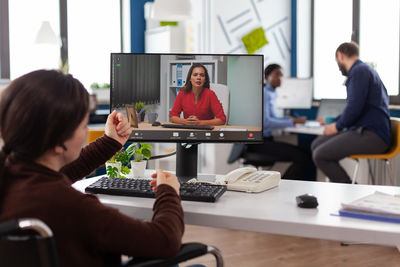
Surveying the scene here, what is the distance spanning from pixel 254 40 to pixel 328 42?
0.96m

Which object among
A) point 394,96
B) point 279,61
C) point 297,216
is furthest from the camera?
point 279,61

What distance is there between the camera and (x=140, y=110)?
6.30 feet

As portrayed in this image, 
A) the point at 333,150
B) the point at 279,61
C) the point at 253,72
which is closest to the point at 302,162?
the point at 333,150

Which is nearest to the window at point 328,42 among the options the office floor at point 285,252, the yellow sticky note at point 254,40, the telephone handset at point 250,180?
the yellow sticky note at point 254,40

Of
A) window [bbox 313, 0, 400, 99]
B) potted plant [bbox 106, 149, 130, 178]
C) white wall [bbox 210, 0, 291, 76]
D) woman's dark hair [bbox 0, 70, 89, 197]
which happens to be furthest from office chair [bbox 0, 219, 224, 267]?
white wall [bbox 210, 0, 291, 76]

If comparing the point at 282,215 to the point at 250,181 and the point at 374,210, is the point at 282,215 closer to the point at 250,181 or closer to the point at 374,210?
the point at 374,210

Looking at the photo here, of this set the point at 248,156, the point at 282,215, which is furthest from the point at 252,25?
the point at 282,215

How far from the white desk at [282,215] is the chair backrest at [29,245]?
1.74ft

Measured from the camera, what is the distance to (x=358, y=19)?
204 inches

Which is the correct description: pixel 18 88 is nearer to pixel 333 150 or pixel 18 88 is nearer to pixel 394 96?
pixel 333 150

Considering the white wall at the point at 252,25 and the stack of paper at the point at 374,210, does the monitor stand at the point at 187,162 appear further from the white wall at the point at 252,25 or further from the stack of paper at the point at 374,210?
the white wall at the point at 252,25

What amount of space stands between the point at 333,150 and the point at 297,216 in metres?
2.62

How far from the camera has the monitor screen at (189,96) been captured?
1901mm

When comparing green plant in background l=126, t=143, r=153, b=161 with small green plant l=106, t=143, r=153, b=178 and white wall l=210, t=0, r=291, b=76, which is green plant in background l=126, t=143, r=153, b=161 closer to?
small green plant l=106, t=143, r=153, b=178
